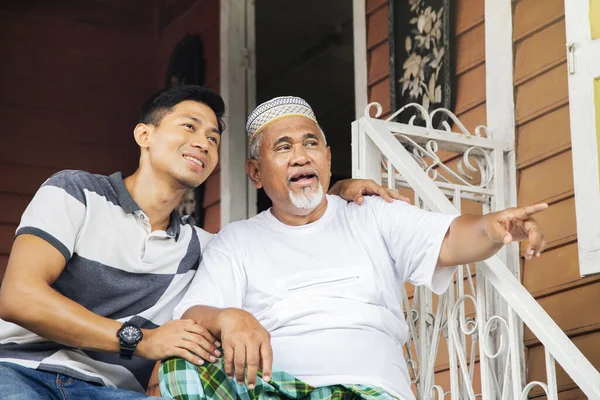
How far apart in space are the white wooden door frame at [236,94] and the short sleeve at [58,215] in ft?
9.25

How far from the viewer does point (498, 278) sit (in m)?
2.48

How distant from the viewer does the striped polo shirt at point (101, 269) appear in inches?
96.1

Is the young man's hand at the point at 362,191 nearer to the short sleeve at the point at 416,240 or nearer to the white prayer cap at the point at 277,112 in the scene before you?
the short sleeve at the point at 416,240

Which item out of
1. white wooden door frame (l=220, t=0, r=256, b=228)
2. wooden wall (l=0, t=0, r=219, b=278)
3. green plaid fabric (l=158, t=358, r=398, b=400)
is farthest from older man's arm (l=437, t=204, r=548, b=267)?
wooden wall (l=0, t=0, r=219, b=278)

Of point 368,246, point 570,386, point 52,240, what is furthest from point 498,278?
point 52,240

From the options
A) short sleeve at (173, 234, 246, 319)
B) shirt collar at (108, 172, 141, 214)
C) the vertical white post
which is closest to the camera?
short sleeve at (173, 234, 246, 319)

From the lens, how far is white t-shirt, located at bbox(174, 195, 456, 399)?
2.39 meters

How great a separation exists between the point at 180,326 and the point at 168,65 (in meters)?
4.05

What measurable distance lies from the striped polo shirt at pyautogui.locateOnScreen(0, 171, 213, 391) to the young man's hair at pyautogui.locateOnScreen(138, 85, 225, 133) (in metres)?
0.29

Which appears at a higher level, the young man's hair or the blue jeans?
the young man's hair

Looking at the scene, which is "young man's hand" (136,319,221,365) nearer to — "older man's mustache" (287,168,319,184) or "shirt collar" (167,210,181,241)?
"shirt collar" (167,210,181,241)

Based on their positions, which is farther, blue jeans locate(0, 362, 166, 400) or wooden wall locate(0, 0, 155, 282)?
wooden wall locate(0, 0, 155, 282)

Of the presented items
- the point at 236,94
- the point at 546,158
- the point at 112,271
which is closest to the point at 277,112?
the point at 112,271

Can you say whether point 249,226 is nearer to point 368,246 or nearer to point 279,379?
point 368,246
